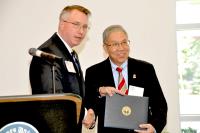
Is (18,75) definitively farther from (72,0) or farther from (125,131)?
(125,131)

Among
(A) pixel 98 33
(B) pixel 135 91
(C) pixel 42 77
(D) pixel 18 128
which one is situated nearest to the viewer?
(D) pixel 18 128

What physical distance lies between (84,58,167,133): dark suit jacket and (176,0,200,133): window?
1.49 meters

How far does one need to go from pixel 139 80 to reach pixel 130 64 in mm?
162

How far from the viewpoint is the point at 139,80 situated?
2.54 m

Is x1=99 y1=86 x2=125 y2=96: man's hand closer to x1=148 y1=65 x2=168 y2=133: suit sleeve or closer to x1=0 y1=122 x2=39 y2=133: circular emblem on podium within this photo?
x1=148 y1=65 x2=168 y2=133: suit sleeve

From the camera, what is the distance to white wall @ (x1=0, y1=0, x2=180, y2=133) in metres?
3.71

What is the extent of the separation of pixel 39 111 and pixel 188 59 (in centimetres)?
303

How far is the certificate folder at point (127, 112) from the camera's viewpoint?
2283 mm

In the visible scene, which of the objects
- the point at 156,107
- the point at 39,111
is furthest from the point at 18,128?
the point at 156,107

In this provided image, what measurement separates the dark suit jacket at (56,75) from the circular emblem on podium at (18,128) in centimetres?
45

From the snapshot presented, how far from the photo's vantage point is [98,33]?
3852 millimetres

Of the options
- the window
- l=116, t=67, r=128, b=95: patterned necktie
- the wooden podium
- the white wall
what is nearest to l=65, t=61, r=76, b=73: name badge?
l=116, t=67, r=128, b=95: patterned necktie

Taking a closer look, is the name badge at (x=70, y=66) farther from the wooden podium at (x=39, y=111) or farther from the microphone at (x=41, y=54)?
the wooden podium at (x=39, y=111)

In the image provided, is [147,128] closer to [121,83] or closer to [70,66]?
[121,83]
